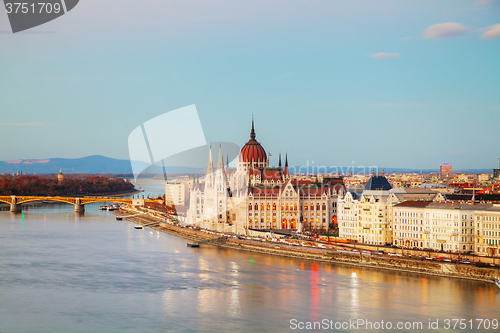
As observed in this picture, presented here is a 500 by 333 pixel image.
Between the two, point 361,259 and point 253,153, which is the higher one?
point 253,153

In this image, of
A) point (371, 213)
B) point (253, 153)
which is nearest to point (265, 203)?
point (253, 153)

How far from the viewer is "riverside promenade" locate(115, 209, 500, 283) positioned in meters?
27.7

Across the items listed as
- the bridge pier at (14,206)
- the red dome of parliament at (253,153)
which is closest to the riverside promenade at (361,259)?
the red dome of parliament at (253,153)

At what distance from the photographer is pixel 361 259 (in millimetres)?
32531

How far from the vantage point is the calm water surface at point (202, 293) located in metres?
21.6

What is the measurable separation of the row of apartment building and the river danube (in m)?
3.80

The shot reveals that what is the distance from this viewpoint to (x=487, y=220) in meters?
30.2

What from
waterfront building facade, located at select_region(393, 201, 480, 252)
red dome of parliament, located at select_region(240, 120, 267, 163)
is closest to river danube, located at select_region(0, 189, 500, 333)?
waterfront building facade, located at select_region(393, 201, 480, 252)

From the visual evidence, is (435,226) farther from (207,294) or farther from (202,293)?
(202,293)

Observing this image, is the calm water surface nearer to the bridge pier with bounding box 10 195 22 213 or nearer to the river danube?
the river danube

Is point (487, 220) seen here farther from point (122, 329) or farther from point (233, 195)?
point (233, 195)

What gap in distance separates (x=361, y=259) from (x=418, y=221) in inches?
155

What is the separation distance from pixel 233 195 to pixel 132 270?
20.7m

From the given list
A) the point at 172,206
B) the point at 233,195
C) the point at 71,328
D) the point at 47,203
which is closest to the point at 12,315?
the point at 71,328
